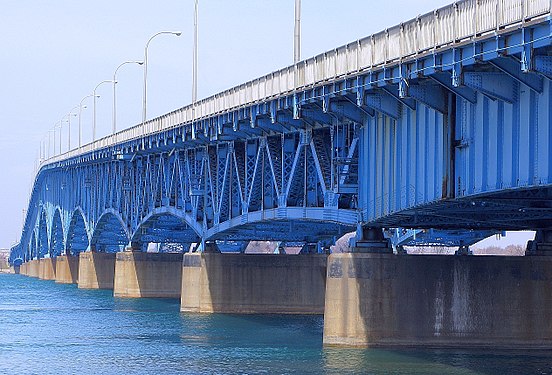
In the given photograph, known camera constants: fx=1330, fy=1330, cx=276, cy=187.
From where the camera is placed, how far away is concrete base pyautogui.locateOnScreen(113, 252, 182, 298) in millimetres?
109312

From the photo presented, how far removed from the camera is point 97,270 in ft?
437

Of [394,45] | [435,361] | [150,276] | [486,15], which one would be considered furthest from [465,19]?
[150,276]

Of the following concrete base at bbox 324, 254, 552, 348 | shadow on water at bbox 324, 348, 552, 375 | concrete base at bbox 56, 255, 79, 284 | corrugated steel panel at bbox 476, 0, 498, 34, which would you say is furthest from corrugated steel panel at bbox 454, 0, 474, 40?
concrete base at bbox 56, 255, 79, 284

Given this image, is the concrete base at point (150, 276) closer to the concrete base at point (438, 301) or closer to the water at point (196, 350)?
the water at point (196, 350)

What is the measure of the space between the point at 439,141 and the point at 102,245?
94257 mm

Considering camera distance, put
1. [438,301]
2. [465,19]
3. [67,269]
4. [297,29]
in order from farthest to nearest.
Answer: [67,269] < [297,29] < [438,301] < [465,19]

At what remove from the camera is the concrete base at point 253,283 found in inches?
3263

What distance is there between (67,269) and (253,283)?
3117 inches

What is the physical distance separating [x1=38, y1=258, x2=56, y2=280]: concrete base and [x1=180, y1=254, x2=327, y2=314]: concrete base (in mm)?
97683

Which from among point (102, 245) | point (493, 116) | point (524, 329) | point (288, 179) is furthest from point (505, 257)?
point (102, 245)

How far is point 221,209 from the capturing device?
75.4 m

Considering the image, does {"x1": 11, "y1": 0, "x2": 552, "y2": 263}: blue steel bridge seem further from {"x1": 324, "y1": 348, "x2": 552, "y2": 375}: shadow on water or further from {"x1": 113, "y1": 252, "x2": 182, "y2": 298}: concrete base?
{"x1": 113, "y1": 252, "x2": 182, "y2": 298}: concrete base

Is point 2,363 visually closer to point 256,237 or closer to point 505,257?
point 505,257

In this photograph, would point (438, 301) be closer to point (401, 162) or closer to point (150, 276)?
point (401, 162)
